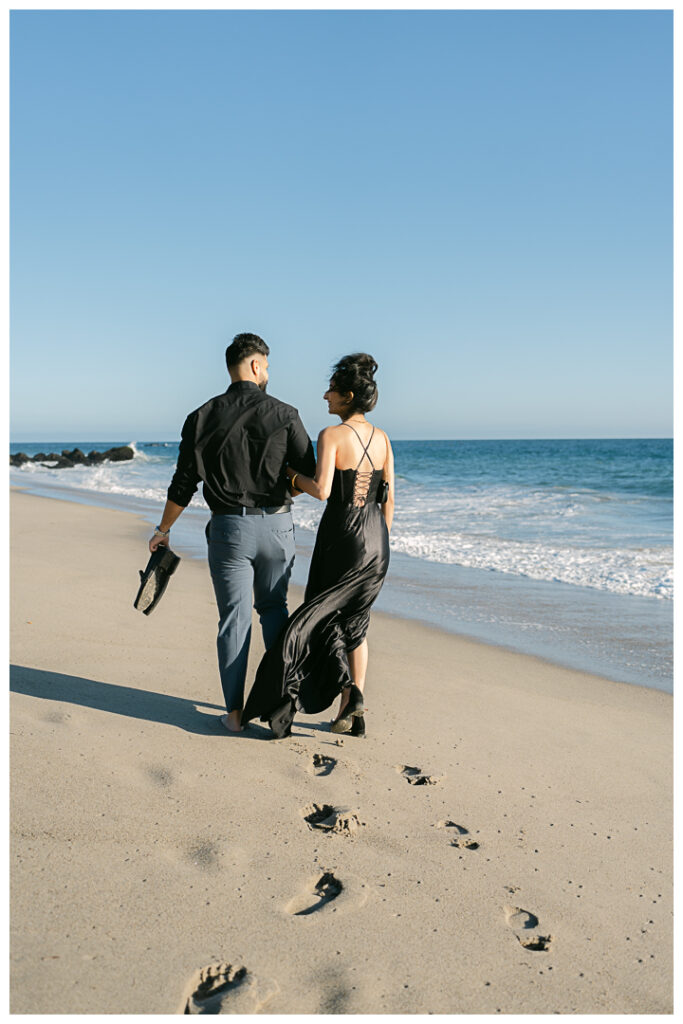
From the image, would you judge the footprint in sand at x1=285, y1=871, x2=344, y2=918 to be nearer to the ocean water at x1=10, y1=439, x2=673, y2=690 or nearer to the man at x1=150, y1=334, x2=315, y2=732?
the man at x1=150, y1=334, x2=315, y2=732

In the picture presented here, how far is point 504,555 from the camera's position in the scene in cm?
952

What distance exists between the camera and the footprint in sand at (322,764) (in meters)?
3.12

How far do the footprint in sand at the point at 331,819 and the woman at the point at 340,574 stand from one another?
66cm

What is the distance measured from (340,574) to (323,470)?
21.6 inches

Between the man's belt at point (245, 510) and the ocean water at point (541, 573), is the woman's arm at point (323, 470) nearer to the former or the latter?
the man's belt at point (245, 510)

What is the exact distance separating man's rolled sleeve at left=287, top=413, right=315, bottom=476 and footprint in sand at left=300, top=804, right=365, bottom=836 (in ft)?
4.95

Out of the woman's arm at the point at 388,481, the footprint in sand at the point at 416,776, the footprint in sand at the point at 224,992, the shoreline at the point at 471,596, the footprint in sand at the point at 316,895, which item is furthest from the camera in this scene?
the shoreline at the point at 471,596

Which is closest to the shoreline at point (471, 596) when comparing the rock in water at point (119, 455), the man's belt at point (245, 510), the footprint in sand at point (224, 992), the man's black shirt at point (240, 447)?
the man's belt at point (245, 510)

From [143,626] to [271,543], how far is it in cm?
224

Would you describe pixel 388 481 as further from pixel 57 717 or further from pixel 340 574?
pixel 57 717

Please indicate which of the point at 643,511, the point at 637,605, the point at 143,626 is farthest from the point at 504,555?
the point at 643,511

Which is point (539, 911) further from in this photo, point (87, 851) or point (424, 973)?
point (87, 851)

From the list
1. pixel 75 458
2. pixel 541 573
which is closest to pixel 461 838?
pixel 541 573

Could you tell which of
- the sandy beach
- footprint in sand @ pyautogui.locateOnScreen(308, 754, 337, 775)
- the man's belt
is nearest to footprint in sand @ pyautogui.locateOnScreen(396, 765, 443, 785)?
the sandy beach
